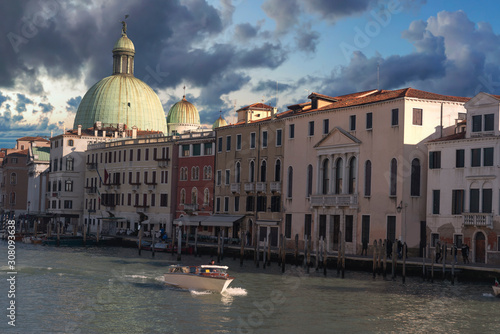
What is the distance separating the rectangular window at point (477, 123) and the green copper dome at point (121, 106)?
5822 cm

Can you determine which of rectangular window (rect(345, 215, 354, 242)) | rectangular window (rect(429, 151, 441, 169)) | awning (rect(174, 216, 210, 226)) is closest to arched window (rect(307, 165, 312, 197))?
rectangular window (rect(345, 215, 354, 242))

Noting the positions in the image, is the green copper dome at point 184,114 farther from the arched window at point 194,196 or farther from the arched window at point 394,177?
the arched window at point 394,177

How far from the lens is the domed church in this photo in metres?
91.3

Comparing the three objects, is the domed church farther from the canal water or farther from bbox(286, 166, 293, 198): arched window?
the canal water

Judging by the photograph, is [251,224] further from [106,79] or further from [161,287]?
[106,79]

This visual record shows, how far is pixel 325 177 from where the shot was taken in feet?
159

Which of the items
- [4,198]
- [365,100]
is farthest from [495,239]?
[4,198]

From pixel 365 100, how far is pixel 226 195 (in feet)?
53.2

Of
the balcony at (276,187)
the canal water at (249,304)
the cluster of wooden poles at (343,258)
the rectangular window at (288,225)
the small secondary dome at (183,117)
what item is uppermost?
the small secondary dome at (183,117)

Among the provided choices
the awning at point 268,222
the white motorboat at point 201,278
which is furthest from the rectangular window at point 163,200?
the white motorboat at point 201,278

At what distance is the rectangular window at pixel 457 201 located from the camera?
39406 millimetres

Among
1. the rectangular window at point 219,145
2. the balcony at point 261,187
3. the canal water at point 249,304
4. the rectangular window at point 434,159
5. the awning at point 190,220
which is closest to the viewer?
the canal water at point 249,304

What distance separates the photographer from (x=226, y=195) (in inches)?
2302

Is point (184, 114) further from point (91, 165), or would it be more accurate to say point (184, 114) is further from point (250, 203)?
point (250, 203)
